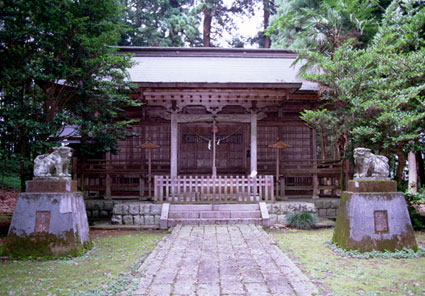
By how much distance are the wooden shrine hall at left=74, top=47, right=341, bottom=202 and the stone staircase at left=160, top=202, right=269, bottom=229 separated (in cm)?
27

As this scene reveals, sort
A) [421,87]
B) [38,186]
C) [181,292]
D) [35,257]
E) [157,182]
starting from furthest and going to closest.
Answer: [157,182], [421,87], [38,186], [35,257], [181,292]

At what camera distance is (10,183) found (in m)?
16.7

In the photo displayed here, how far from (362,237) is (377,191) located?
96 cm

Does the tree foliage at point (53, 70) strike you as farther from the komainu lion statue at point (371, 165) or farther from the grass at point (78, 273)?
the komainu lion statue at point (371, 165)

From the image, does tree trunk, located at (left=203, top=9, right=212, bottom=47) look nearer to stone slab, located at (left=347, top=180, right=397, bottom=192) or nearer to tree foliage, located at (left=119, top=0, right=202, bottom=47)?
tree foliage, located at (left=119, top=0, right=202, bottom=47)

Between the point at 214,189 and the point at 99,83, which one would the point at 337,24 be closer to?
the point at 214,189

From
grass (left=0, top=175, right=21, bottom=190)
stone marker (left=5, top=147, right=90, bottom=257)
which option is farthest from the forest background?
grass (left=0, top=175, right=21, bottom=190)

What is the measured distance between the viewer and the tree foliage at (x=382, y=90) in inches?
315

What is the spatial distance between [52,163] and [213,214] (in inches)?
184

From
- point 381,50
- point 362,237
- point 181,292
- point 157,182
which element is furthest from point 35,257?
point 381,50

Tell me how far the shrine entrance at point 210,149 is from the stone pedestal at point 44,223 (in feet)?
23.5

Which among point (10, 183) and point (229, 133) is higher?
point (229, 133)

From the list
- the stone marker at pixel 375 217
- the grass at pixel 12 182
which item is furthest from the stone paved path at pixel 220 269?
the grass at pixel 12 182

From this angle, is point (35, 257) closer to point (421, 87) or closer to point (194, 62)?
point (421, 87)
